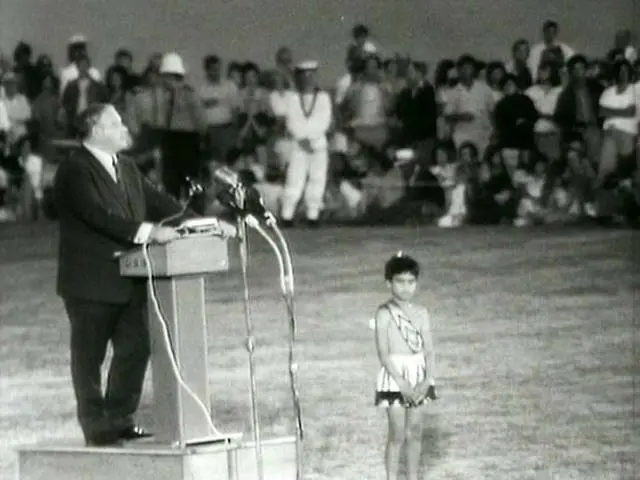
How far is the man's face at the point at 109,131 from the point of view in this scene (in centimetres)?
556

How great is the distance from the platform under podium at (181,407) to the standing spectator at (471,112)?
4267 millimetres

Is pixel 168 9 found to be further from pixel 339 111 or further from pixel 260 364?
pixel 260 364

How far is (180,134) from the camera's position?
34.3 ft

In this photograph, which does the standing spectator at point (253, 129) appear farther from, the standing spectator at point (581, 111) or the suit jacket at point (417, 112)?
the standing spectator at point (581, 111)

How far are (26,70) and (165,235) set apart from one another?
5.37 metres

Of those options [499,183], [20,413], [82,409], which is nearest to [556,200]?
[499,183]

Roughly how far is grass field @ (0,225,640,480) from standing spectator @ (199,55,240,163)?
2.01 ft

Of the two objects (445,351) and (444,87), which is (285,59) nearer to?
(444,87)

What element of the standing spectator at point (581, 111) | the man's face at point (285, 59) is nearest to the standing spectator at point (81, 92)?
the man's face at point (285, 59)

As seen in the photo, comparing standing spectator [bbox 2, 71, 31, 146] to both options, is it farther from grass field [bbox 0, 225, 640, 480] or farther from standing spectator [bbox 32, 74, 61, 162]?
grass field [bbox 0, 225, 640, 480]

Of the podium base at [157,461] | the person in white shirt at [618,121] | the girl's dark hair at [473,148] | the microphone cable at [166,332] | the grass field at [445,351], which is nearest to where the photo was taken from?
the podium base at [157,461]

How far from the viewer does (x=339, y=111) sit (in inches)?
394

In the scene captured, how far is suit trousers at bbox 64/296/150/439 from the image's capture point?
5.62 m

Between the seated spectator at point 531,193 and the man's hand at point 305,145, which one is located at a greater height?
the man's hand at point 305,145
